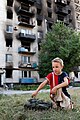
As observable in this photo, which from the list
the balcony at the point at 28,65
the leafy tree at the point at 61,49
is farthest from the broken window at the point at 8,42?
the leafy tree at the point at 61,49

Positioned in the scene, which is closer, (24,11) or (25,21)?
(24,11)

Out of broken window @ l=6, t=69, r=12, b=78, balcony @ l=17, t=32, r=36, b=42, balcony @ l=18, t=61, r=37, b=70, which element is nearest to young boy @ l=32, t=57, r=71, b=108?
broken window @ l=6, t=69, r=12, b=78

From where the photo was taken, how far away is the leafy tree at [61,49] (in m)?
31.4

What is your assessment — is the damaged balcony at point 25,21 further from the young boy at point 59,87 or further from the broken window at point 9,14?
the young boy at point 59,87

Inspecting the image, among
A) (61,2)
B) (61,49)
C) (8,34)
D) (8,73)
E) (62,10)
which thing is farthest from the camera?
(62,10)

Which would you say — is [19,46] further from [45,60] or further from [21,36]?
[45,60]

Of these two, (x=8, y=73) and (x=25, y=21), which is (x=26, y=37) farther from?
(x=8, y=73)

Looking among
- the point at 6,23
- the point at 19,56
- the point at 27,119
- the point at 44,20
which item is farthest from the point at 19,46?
the point at 27,119

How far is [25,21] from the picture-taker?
1474 inches

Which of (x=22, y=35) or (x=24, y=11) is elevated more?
(x=24, y=11)

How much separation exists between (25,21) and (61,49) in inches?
406

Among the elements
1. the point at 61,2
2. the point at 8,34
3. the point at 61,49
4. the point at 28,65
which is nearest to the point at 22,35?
the point at 8,34

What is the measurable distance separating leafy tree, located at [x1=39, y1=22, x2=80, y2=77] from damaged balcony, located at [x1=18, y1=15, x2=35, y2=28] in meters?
4.89

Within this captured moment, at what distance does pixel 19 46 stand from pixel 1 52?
363cm
